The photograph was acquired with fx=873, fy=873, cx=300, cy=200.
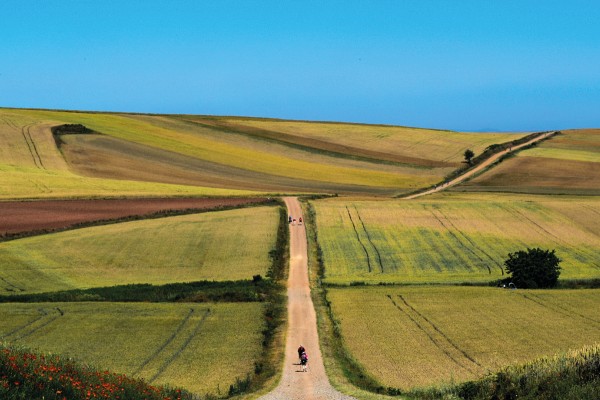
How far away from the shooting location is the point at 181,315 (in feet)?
164

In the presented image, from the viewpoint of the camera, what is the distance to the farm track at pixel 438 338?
3881 cm

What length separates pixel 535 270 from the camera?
199 feet

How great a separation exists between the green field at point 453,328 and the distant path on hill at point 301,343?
5.67 ft

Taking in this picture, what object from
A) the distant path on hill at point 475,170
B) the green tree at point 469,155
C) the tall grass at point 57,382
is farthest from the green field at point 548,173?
the tall grass at point 57,382

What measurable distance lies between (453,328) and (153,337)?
51.5 feet

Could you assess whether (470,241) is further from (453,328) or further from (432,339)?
(432,339)

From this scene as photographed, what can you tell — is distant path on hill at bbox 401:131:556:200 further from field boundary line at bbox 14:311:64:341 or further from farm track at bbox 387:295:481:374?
field boundary line at bbox 14:311:64:341

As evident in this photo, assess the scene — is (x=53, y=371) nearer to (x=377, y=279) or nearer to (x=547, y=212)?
(x=377, y=279)

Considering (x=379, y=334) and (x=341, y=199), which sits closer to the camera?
(x=379, y=334)

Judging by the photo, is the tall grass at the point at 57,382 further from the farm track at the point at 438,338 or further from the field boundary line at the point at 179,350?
the farm track at the point at 438,338

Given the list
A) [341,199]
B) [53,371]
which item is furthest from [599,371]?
[341,199]

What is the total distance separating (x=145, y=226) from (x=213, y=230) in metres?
6.54

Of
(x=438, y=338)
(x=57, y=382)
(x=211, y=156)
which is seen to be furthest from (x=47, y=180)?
(x=57, y=382)

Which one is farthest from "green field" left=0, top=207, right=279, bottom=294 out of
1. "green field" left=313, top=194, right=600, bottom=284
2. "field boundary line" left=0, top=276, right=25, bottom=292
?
"green field" left=313, top=194, right=600, bottom=284
